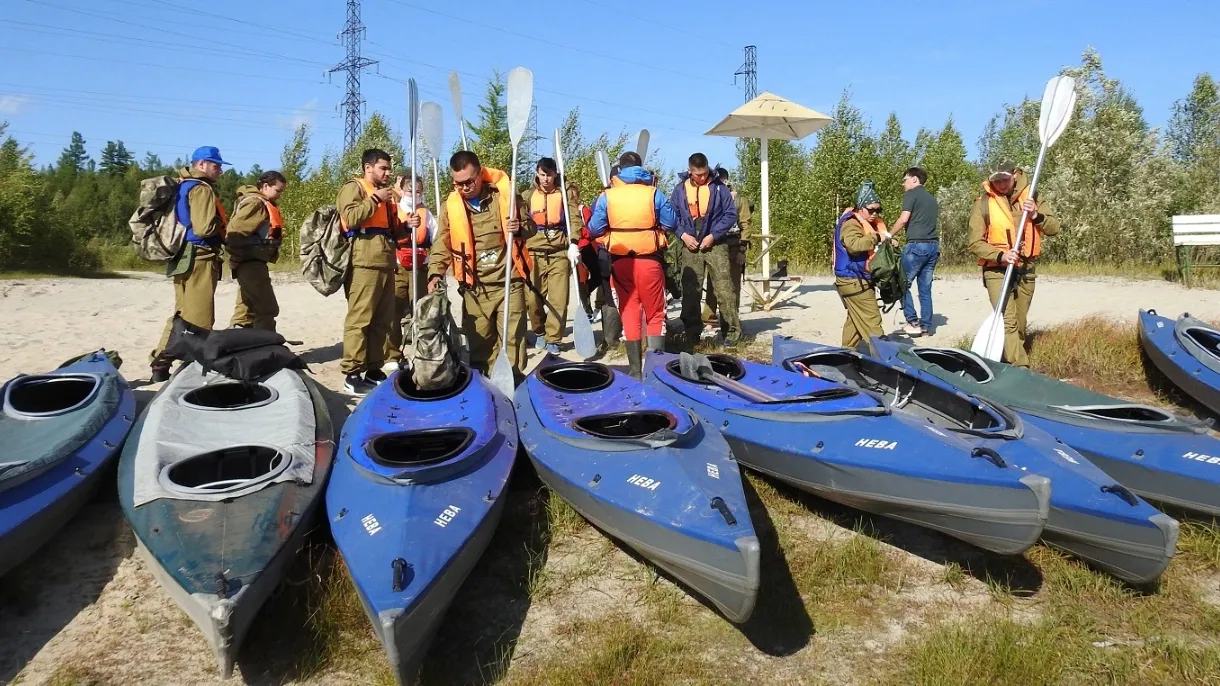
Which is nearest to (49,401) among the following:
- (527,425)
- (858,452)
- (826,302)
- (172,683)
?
(172,683)

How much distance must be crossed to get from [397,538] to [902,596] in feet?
8.45

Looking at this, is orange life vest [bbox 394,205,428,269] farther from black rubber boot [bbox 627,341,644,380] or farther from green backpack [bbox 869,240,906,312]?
green backpack [bbox 869,240,906,312]

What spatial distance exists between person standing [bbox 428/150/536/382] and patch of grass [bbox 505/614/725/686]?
10.2 ft

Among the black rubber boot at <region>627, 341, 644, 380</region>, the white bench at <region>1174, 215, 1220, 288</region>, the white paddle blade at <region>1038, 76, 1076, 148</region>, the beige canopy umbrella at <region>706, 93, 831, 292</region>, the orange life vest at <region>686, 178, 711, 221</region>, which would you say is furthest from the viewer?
the white bench at <region>1174, 215, 1220, 288</region>

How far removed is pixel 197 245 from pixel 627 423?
4.18 metres

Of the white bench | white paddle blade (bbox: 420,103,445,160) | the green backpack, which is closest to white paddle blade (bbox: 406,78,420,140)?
white paddle blade (bbox: 420,103,445,160)

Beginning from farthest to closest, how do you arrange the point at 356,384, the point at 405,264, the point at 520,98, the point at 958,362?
the point at 405,264 → the point at 520,98 → the point at 356,384 → the point at 958,362

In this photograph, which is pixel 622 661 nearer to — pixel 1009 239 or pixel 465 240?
pixel 465 240

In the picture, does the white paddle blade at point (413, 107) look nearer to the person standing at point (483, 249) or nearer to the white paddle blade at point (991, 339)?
the person standing at point (483, 249)

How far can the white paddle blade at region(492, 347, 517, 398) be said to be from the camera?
5.95 m

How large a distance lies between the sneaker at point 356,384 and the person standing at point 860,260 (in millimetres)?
4368

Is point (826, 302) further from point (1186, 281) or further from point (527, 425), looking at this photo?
point (527, 425)

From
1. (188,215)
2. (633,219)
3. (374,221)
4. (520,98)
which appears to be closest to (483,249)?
(374,221)

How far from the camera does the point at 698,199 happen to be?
8.05 meters
